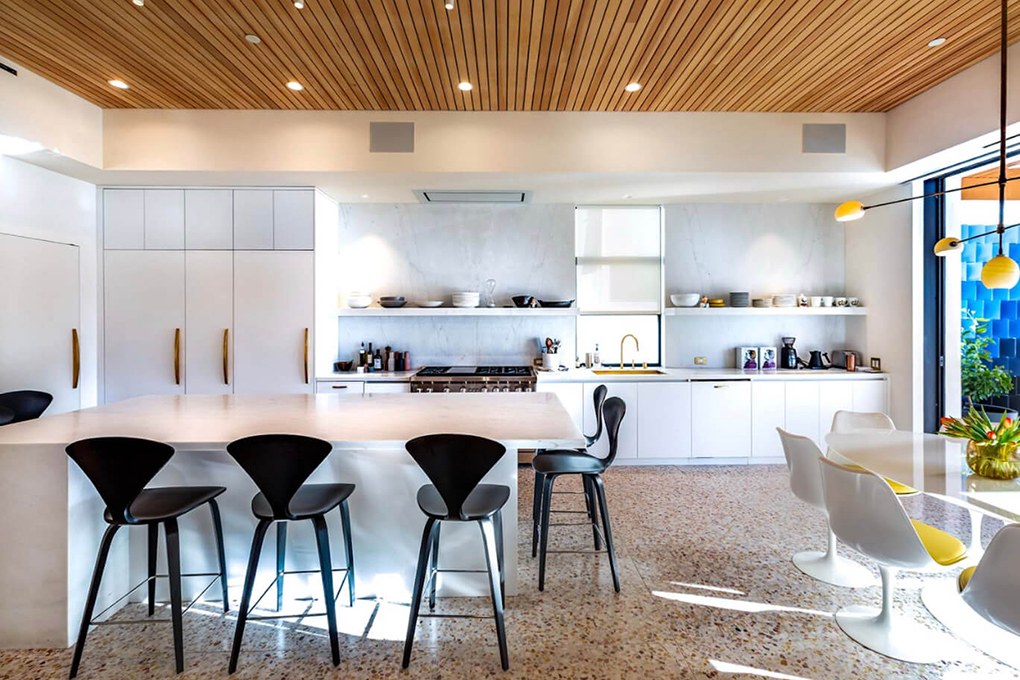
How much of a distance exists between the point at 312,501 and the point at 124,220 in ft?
13.0

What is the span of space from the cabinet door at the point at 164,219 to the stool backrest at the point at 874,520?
17.0 ft

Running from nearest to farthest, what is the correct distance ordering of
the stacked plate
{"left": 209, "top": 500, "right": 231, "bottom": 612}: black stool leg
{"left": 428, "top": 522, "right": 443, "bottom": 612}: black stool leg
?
1. {"left": 209, "top": 500, "right": 231, "bottom": 612}: black stool leg
2. {"left": 428, "top": 522, "right": 443, "bottom": 612}: black stool leg
3. the stacked plate

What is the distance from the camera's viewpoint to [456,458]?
82.6 inches

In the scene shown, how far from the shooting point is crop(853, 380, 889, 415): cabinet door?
5047mm

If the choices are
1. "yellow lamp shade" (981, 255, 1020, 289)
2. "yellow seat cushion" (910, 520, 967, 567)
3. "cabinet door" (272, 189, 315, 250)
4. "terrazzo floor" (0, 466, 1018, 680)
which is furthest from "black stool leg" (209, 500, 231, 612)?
"yellow lamp shade" (981, 255, 1020, 289)

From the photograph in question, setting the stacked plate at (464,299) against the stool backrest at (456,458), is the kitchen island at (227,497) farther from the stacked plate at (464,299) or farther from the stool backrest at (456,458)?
the stacked plate at (464,299)

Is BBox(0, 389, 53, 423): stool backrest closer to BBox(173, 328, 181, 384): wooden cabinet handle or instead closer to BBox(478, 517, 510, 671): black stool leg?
BBox(173, 328, 181, 384): wooden cabinet handle

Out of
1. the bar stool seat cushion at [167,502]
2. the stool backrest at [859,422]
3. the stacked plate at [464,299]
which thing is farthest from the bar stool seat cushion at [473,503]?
the stacked plate at [464,299]

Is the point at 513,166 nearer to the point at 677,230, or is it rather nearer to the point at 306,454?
the point at 677,230

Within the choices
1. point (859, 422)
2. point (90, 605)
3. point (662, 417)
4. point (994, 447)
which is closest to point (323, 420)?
point (90, 605)

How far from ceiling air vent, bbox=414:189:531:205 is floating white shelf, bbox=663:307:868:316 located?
1.94 m

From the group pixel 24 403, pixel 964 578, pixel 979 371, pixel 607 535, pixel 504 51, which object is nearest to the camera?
pixel 964 578

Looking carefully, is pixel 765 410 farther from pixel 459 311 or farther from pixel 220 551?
pixel 220 551

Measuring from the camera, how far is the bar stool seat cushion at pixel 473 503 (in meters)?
2.19
